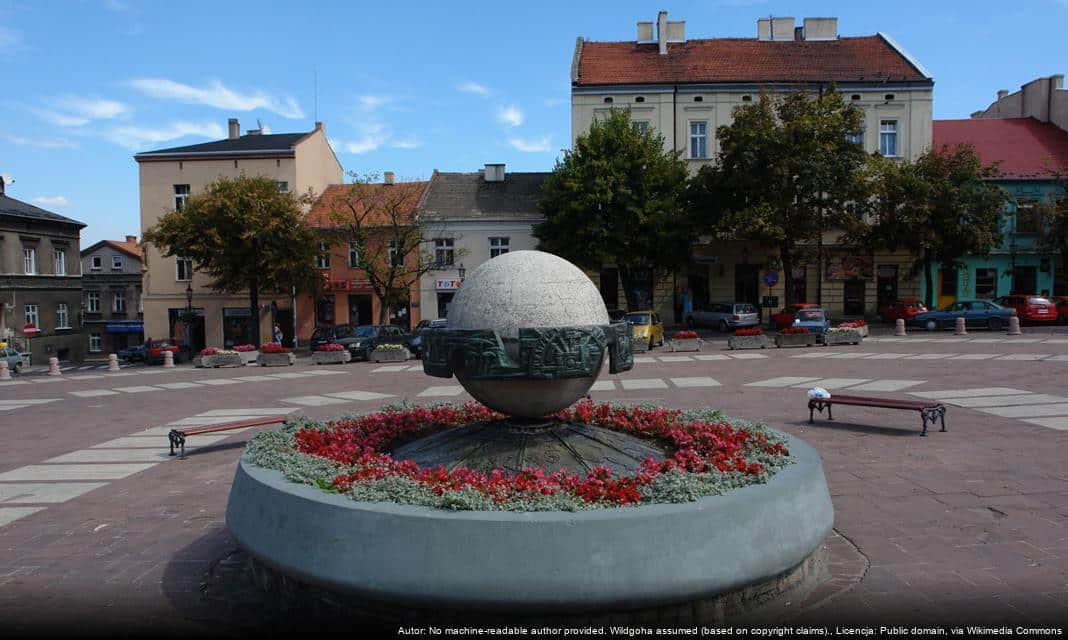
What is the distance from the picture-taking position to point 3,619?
5234 millimetres

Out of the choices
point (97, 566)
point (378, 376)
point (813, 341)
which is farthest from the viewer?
point (813, 341)

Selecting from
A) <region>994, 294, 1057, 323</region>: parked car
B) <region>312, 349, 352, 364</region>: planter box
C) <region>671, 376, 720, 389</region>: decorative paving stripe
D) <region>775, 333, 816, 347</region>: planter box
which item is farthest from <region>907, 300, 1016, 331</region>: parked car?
<region>312, 349, 352, 364</region>: planter box

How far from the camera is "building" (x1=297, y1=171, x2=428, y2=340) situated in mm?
38438

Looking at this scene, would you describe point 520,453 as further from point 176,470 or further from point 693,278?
point 693,278

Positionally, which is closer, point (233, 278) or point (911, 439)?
point (911, 439)

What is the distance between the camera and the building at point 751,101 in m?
38.8

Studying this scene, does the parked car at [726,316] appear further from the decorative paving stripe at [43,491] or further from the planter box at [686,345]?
the decorative paving stripe at [43,491]

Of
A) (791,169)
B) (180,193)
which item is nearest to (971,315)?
(791,169)

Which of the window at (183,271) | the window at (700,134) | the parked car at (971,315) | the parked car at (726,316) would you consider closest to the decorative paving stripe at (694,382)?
the parked car at (726,316)

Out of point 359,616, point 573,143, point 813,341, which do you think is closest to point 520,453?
point 359,616

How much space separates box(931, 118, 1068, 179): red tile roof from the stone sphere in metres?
41.4

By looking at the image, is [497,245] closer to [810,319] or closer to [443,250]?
[443,250]

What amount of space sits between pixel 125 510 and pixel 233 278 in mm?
28564

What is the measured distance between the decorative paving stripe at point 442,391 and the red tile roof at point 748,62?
2561 cm
